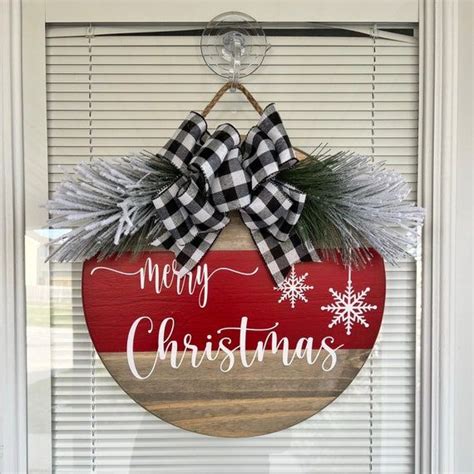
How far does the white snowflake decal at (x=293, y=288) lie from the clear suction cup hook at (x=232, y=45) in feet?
1.10

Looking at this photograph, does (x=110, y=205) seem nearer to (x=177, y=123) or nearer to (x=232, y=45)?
(x=177, y=123)

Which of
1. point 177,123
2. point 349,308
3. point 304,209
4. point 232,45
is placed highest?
point 232,45

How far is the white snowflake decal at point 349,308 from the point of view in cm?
80

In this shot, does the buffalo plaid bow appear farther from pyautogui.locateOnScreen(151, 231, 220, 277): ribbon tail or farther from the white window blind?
the white window blind

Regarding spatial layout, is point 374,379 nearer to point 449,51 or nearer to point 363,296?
point 363,296

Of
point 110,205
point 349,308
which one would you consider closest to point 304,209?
point 349,308

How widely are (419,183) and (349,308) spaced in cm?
25

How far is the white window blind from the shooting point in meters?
0.85

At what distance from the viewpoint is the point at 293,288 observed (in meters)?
0.80

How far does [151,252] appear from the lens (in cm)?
79

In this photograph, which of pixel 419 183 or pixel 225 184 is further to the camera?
pixel 419 183

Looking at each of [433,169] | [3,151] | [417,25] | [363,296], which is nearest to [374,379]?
[363,296]

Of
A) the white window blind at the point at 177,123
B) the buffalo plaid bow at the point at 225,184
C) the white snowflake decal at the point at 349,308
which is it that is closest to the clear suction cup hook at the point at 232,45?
the white window blind at the point at 177,123

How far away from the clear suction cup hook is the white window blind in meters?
0.02
